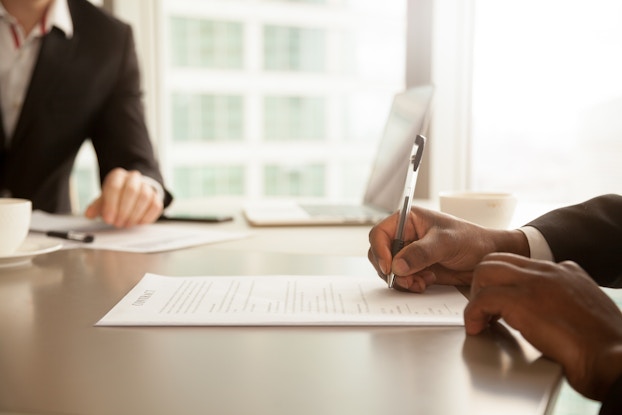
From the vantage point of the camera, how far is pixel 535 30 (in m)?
2.00

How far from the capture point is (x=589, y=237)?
0.82 m

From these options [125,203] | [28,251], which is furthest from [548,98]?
[28,251]

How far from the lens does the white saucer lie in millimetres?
884

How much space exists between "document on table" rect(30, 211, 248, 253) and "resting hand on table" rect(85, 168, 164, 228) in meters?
0.02

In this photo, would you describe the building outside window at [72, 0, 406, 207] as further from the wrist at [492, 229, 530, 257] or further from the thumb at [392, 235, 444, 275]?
the thumb at [392, 235, 444, 275]

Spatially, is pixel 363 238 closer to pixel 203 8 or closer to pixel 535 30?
pixel 535 30

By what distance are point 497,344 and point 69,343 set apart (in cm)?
38

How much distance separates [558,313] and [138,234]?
2.76 ft

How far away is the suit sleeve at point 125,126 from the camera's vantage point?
167cm

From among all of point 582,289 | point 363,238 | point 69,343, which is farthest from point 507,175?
point 69,343

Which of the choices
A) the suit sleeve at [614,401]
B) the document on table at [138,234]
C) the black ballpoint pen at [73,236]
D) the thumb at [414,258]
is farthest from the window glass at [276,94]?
the suit sleeve at [614,401]

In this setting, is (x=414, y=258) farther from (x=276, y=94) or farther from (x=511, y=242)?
(x=276, y=94)

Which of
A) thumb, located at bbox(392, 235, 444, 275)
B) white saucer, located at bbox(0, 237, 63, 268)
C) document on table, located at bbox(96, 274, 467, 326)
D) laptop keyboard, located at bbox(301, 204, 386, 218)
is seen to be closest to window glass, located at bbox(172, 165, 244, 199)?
laptop keyboard, located at bbox(301, 204, 386, 218)

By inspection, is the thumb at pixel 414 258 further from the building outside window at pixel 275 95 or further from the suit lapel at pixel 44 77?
the building outside window at pixel 275 95
